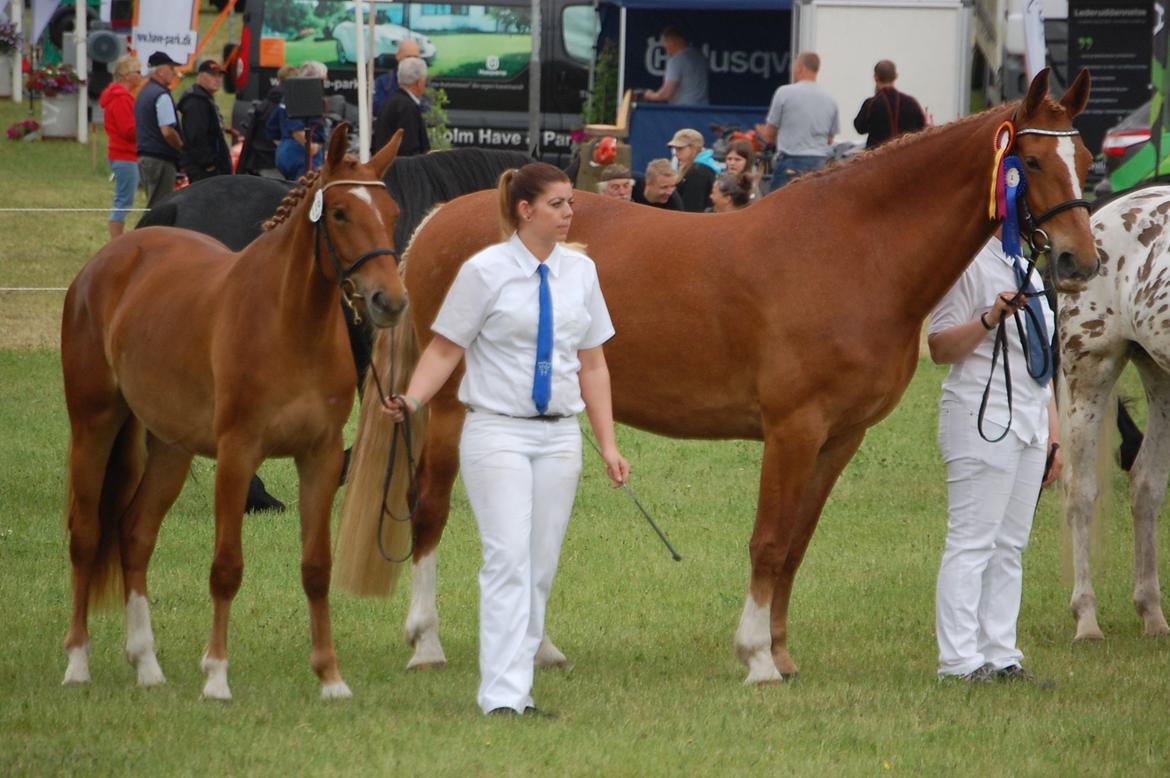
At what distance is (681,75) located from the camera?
20.6 m

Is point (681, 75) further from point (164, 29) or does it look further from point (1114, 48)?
point (164, 29)

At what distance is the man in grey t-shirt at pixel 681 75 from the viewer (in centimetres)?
Answer: 2048

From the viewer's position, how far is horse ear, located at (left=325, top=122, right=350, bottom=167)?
5.48 metres

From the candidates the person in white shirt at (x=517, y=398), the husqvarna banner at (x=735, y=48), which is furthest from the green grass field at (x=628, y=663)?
the husqvarna banner at (x=735, y=48)

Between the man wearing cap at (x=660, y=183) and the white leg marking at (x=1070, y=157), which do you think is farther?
the man wearing cap at (x=660, y=183)

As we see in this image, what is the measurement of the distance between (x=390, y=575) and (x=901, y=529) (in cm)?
402

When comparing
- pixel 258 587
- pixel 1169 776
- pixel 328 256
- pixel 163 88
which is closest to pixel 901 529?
pixel 258 587

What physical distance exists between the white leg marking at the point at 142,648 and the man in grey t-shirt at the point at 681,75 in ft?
49.6

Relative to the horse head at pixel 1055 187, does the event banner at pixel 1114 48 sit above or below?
above

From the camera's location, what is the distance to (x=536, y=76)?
21109 mm

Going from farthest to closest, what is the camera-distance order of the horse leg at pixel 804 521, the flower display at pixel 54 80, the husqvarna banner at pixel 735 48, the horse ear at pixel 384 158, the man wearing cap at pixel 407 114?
the flower display at pixel 54 80 → the husqvarna banner at pixel 735 48 → the man wearing cap at pixel 407 114 → the horse leg at pixel 804 521 → the horse ear at pixel 384 158

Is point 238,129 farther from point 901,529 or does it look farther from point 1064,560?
point 1064,560

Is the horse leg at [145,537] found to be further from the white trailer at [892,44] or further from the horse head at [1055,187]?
the white trailer at [892,44]

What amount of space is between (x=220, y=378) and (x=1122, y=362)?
4550 millimetres
